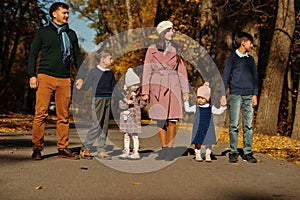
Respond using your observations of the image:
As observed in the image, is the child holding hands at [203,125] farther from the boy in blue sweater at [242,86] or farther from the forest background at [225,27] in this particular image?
the forest background at [225,27]

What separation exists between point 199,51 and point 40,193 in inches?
Result: 778

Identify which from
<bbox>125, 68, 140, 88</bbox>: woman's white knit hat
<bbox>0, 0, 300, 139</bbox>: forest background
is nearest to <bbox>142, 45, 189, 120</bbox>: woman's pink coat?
<bbox>125, 68, 140, 88</bbox>: woman's white knit hat

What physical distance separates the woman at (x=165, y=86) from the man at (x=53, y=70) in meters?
1.14


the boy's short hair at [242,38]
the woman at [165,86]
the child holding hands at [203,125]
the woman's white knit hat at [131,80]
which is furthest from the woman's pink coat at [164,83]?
the boy's short hair at [242,38]

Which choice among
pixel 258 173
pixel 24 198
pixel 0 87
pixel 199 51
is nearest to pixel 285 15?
pixel 199 51

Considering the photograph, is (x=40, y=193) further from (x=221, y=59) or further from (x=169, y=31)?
(x=221, y=59)

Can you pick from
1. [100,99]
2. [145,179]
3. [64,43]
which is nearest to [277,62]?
[100,99]

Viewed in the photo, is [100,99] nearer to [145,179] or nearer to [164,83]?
[164,83]

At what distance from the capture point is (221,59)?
2047 cm

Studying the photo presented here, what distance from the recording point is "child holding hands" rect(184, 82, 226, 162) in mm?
8102

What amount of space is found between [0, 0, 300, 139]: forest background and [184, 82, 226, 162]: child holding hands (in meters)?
7.88

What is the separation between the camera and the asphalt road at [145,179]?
5254mm

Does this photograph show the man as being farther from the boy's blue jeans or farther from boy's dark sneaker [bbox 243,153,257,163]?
boy's dark sneaker [bbox 243,153,257,163]

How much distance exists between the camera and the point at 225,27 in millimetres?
20750
